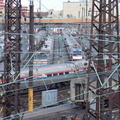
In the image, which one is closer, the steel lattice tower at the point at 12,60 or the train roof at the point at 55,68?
the steel lattice tower at the point at 12,60

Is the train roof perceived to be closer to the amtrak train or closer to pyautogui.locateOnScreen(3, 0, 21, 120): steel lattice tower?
the amtrak train

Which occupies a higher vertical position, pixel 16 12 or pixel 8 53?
pixel 16 12

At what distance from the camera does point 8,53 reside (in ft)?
19.6

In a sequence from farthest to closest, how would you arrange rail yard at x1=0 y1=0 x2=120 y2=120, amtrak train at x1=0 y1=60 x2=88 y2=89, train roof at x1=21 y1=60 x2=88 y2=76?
train roof at x1=21 y1=60 x2=88 y2=76, amtrak train at x1=0 y1=60 x2=88 y2=89, rail yard at x1=0 y1=0 x2=120 y2=120

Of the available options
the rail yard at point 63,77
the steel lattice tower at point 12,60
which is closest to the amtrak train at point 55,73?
the rail yard at point 63,77

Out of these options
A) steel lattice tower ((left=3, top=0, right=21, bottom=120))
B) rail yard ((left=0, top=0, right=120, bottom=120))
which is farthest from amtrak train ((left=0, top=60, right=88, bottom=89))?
steel lattice tower ((left=3, top=0, right=21, bottom=120))

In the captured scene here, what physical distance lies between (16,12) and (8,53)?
856 millimetres

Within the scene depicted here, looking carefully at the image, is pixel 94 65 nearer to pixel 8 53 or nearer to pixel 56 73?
pixel 8 53

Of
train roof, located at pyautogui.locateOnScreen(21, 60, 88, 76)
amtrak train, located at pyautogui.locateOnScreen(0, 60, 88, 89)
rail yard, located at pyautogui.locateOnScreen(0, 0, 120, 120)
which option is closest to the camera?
rail yard, located at pyautogui.locateOnScreen(0, 0, 120, 120)

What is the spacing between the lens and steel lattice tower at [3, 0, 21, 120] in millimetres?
5742

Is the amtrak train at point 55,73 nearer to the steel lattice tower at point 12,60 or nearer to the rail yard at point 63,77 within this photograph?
the rail yard at point 63,77

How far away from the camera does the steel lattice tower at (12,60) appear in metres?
5.74

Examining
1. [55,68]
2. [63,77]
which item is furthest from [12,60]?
[63,77]

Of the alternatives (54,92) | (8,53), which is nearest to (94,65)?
(8,53)
